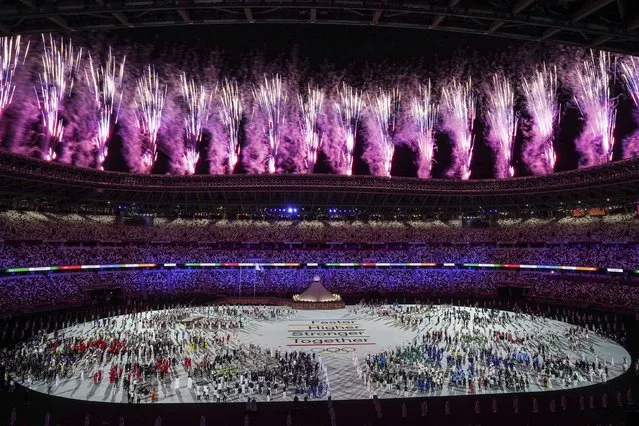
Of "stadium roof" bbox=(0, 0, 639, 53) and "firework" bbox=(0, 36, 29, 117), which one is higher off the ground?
"firework" bbox=(0, 36, 29, 117)

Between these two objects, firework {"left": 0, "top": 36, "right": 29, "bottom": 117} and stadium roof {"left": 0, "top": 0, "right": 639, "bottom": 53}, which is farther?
firework {"left": 0, "top": 36, "right": 29, "bottom": 117}

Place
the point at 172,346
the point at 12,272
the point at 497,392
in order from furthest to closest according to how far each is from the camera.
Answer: the point at 12,272 → the point at 172,346 → the point at 497,392

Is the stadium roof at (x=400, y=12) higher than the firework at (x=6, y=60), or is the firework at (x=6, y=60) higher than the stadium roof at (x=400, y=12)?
the firework at (x=6, y=60)

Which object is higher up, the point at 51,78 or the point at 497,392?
the point at 51,78

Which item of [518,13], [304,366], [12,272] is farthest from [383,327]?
[12,272]

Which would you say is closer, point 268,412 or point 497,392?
point 268,412

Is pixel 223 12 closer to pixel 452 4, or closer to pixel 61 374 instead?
pixel 452 4

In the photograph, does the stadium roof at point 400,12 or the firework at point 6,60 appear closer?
the stadium roof at point 400,12

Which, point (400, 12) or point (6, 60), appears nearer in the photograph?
point (400, 12)
